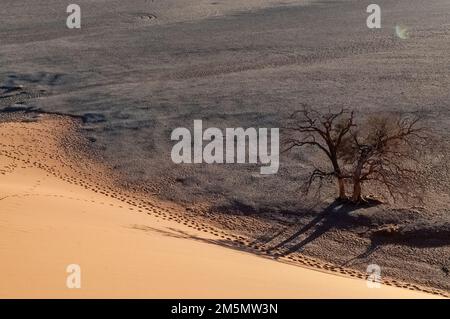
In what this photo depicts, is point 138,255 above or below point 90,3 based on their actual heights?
below

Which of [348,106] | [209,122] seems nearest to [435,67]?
[348,106]

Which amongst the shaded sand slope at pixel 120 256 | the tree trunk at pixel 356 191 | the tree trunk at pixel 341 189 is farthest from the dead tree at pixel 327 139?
the shaded sand slope at pixel 120 256

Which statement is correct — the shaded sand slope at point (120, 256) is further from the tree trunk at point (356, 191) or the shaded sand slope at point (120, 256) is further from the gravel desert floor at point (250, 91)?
the tree trunk at point (356, 191)

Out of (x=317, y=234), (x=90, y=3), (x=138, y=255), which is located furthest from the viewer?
(x=90, y=3)

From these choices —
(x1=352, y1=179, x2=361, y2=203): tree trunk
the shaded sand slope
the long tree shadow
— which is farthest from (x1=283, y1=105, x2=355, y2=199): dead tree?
the shaded sand slope

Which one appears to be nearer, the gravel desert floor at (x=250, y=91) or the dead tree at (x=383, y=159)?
the gravel desert floor at (x=250, y=91)

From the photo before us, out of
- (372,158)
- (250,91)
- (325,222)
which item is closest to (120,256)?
(325,222)

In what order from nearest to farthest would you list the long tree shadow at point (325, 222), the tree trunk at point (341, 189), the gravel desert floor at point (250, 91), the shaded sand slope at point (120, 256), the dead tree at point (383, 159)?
the shaded sand slope at point (120, 256) < the long tree shadow at point (325, 222) < the gravel desert floor at point (250, 91) < the dead tree at point (383, 159) < the tree trunk at point (341, 189)
